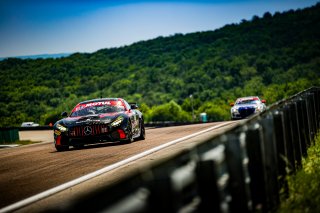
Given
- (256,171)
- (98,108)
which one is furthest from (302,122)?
(98,108)

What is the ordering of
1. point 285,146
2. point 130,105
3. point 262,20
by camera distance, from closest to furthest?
point 285,146 < point 130,105 < point 262,20

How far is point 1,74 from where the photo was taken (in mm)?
123688

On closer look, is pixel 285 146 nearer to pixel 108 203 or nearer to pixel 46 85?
pixel 108 203

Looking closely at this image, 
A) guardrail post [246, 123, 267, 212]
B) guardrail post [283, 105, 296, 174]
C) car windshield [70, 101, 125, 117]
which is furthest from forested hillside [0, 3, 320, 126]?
guardrail post [246, 123, 267, 212]

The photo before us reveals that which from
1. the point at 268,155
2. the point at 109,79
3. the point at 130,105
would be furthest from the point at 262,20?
the point at 268,155

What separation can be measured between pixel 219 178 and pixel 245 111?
27.7 meters

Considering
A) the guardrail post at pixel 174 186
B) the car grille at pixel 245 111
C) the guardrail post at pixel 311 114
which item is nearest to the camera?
the guardrail post at pixel 174 186

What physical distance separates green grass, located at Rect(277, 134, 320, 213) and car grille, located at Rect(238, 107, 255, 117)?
23.9m

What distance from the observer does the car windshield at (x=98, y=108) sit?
48.0 feet

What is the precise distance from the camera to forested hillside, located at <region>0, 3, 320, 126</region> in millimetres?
121312

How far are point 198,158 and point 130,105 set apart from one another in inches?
481

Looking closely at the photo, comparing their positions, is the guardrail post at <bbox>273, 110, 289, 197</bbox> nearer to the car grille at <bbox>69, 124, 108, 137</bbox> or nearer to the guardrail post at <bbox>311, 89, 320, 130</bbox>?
the guardrail post at <bbox>311, 89, 320, 130</bbox>

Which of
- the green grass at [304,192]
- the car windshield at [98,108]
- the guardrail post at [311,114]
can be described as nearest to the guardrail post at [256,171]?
the green grass at [304,192]

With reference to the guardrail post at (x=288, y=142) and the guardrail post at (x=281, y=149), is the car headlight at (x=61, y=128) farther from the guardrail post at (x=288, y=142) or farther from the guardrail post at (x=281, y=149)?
the guardrail post at (x=281, y=149)
